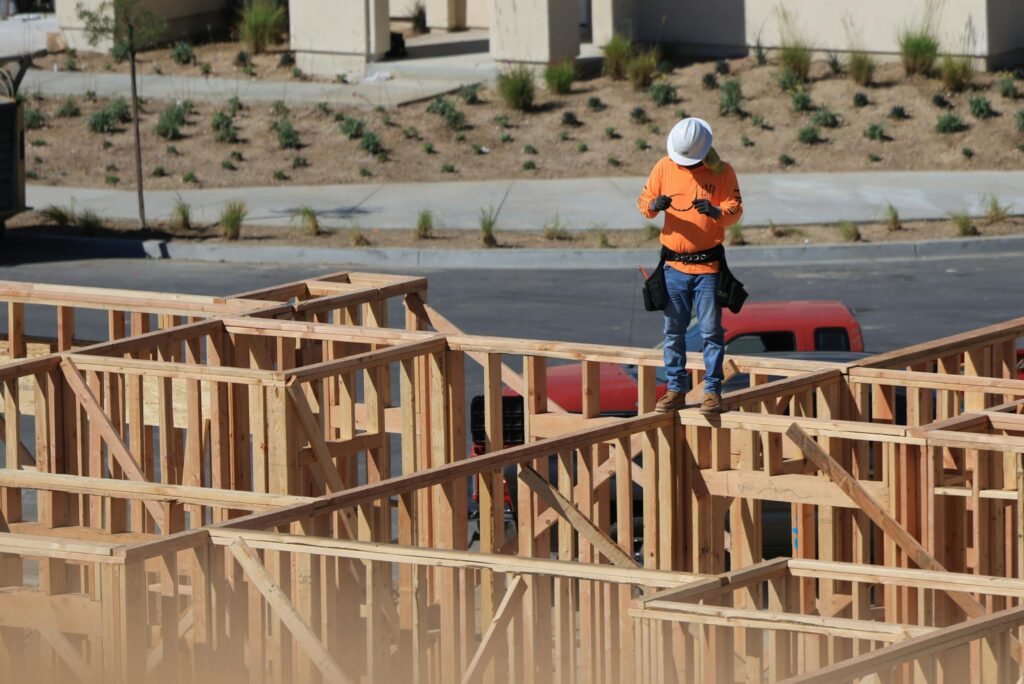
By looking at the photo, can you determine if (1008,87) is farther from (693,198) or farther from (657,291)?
(693,198)

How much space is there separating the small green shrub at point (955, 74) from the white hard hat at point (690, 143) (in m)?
23.1

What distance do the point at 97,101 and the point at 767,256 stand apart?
1508 centimetres

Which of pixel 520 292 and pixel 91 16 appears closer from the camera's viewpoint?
pixel 520 292

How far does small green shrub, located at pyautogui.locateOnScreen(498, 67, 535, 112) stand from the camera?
107ft

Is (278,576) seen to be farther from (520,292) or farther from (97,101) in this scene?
(97,101)

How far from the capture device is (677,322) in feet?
33.0

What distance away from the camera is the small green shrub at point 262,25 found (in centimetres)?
3697

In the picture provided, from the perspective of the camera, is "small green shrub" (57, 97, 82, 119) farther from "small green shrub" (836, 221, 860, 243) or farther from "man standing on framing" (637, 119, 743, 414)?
"man standing on framing" (637, 119, 743, 414)

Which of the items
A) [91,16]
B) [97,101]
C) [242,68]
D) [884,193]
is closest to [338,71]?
[242,68]

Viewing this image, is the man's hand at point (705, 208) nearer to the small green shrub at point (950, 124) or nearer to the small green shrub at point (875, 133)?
the small green shrub at point (875, 133)

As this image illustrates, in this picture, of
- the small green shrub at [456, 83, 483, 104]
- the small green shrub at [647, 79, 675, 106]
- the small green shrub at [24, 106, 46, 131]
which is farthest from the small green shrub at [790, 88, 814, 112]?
the small green shrub at [24, 106, 46, 131]

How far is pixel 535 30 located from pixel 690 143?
24.6 metres

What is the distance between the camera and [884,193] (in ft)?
91.5

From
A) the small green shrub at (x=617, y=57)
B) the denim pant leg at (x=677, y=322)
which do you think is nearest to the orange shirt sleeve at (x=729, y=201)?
the denim pant leg at (x=677, y=322)
